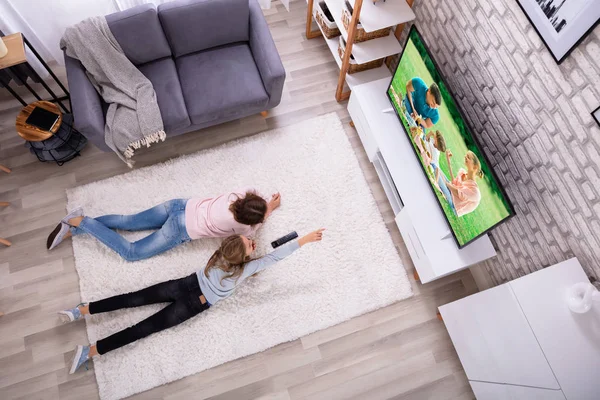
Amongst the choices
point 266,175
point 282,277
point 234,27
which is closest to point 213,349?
point 282,277

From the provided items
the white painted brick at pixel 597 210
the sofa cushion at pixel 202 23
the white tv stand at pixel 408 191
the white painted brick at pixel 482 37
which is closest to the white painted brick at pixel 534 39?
the white painted brick at pixel 482 37

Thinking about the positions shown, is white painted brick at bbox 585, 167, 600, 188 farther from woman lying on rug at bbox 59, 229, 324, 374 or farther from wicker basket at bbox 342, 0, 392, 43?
wicker basket at bbox 342, 0, 392, 43

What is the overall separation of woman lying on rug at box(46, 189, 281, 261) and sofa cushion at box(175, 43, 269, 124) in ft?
2.10

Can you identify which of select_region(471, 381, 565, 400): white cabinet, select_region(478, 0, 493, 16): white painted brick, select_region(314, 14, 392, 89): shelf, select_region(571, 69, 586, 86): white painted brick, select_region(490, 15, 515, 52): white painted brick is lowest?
select_region(471, 381, 565, 400): white cabinet

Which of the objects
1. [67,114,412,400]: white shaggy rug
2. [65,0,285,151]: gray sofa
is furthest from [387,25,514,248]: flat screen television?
[65,0,285,151]: gray sofa

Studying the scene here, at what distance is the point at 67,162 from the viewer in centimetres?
301

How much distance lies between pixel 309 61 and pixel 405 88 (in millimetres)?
1245

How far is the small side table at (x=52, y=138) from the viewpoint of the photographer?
2682 mm

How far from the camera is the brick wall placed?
1.69 meters

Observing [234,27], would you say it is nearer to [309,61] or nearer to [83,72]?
[309,61]

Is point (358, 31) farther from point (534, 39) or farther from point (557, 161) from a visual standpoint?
point (557, 161)

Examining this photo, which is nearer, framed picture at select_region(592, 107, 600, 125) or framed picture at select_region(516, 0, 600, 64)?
framed picture at select_region(516, 0, 600, 64)

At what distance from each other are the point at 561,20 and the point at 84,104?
2618 millimetres

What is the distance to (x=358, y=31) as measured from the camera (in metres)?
2.72
